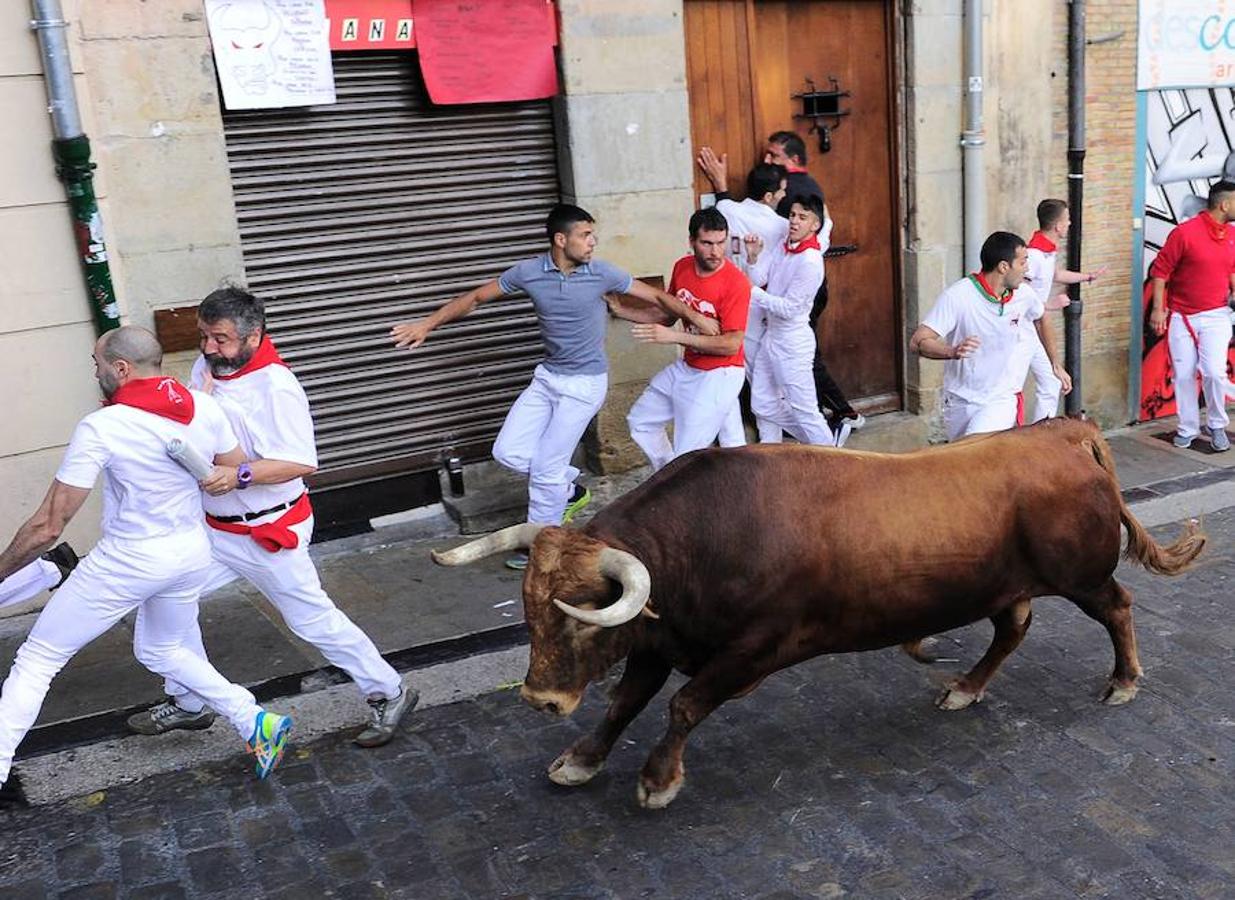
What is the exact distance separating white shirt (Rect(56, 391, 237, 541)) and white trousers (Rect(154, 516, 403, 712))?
0.90ft

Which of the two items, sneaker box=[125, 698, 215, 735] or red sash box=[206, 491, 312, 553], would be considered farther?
sneaker box=[125, 698, 215, 735]

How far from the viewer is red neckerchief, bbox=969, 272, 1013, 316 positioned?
7438 mm

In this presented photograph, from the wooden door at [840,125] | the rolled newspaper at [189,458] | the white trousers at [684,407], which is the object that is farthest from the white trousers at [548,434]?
the rolled newspaper at [189,458]

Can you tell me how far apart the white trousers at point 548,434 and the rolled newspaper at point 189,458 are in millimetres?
2781

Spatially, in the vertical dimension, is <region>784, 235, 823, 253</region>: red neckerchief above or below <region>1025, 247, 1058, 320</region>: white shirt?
above

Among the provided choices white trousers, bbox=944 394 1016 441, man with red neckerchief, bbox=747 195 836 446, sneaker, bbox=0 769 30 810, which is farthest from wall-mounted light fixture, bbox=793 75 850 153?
sneaker, bbox=0 769 30 810

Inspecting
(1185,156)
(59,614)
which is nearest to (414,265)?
(59,614)

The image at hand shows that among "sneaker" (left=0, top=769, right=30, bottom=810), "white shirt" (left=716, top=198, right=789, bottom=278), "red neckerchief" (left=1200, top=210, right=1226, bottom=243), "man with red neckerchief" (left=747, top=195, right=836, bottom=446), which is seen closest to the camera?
"sneaker" (left=0, top=769, right=30, bottom=810)

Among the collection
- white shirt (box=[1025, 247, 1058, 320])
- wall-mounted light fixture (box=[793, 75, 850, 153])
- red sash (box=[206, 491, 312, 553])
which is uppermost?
wall-mounted light fixture (box=[793, 75, 850, 153])

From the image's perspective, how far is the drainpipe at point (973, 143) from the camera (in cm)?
975

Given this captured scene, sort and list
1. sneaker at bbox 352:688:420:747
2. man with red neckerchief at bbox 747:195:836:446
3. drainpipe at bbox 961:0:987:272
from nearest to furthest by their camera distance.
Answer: sneaker at bbox 352:688:420:747 → man with red neckerchief at bbox 747:195:836:446 → drainpipe at bbox 961:0:987:272

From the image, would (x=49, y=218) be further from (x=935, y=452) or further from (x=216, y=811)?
(x=935, y=452)

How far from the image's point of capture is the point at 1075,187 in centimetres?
1044

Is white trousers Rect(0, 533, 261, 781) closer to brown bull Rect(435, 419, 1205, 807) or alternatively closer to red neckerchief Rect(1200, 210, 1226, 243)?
brown bull Rect(435, 419, 1205, 807)
